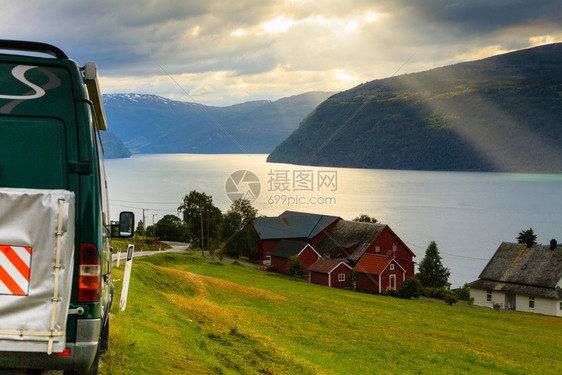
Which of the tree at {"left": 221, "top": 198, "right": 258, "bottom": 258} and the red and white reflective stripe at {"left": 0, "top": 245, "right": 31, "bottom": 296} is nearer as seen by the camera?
the red and white reflective stripe at {"left": 0, "top": 245, "right": 31, "bottom": 296}

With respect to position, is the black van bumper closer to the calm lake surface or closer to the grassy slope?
the grassy slope

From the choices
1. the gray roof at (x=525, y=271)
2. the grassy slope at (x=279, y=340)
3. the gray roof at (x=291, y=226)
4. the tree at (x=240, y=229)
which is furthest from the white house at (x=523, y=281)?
the grassy slope at (x=279, y=340)

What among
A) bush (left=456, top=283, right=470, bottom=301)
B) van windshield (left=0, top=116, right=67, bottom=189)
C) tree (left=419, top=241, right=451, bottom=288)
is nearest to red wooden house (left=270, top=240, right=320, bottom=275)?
tree (left=419, top=241, right=451, bottom=288)

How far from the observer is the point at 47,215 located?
14.9ft

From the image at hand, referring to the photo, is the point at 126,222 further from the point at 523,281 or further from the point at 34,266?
the point at 523,281

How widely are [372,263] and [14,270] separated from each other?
62.9m

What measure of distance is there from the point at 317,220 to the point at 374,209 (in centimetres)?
6116

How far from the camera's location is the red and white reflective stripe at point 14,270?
4453mm

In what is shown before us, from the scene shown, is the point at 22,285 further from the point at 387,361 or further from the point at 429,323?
the point at 429,323

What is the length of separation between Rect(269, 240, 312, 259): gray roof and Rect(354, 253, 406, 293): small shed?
8.70 meters

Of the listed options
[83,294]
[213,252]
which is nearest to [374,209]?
[213,252]

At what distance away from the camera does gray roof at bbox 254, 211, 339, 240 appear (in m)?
76.8

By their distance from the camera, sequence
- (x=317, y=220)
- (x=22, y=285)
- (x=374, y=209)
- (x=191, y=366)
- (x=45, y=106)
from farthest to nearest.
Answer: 1. (x=374, y=209)
2. (x=317, y=220)
3. (x=191, y=366)
4. (x=45, y=106)
5. (x=22, y=285)

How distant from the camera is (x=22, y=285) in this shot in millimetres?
4480
